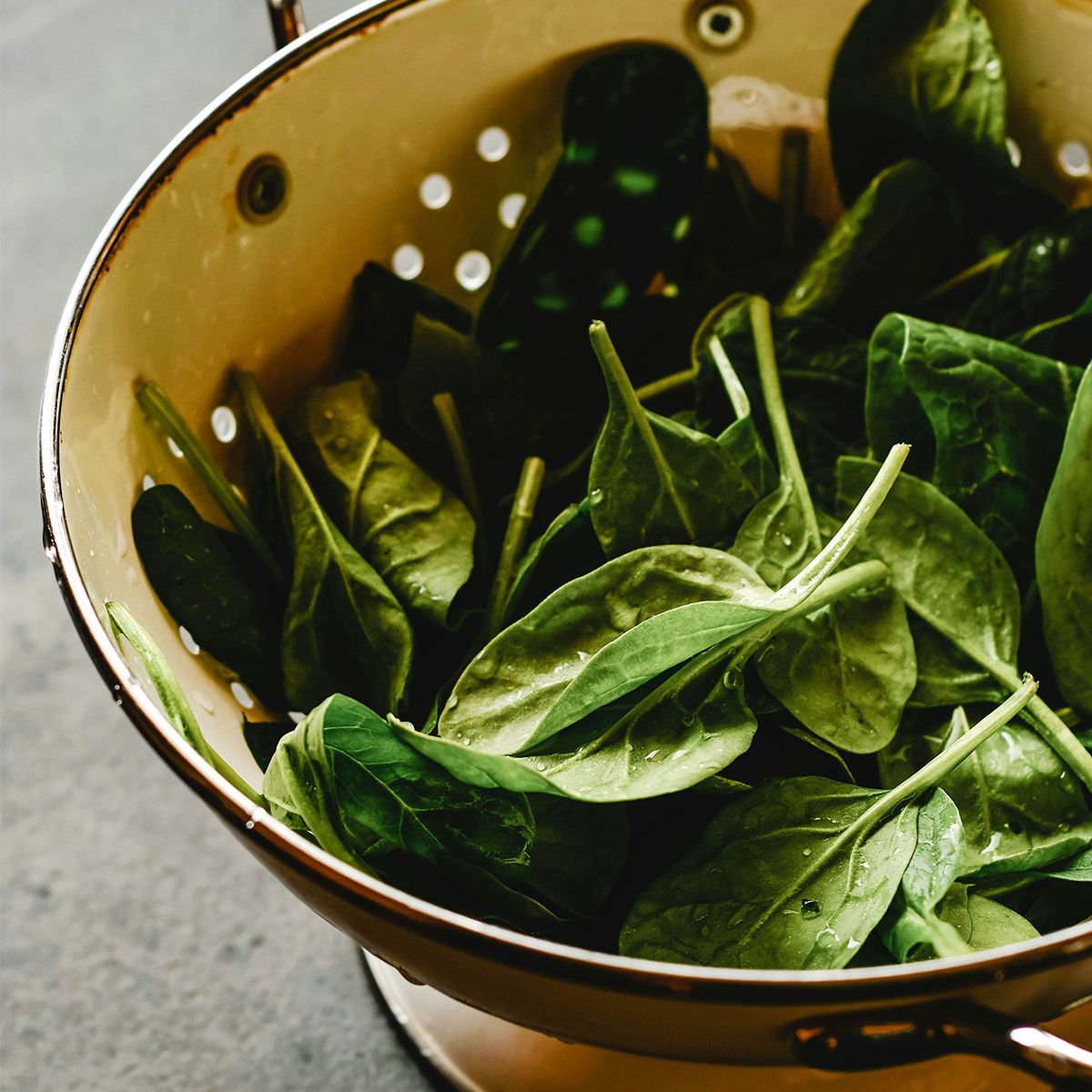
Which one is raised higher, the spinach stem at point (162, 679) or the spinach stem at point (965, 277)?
the spinach stem at point (162, 679)

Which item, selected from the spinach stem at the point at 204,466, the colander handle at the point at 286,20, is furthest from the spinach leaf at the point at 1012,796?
the colander handle at the point at 286,20

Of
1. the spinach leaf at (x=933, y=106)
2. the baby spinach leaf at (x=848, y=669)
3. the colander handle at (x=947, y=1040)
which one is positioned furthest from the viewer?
the spinach leaf at (x=933, y=106)

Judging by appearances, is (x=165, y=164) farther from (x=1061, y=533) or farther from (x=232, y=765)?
(x=1061, y=533)

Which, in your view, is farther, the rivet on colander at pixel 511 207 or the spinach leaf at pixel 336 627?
the rivet on colander at pixel 511 207

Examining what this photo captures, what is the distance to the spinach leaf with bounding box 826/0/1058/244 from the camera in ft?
1.41

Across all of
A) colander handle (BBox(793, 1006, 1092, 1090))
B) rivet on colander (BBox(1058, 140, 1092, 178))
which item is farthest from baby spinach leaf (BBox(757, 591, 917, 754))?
rivet on colander (BBox(1058, 140, 1092, 178))

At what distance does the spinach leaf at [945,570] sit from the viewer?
0.37m

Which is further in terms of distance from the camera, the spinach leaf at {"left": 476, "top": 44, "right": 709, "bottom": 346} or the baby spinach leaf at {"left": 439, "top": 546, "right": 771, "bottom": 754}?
the spinach leaf at {"left": 476, "top": 44, "right": 709, "bottom": 346}

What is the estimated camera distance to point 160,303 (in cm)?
38

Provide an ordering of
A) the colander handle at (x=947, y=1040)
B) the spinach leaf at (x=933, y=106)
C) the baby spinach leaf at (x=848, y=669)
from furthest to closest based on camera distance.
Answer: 1. the spinach leaf at (x=933, y=106)
2. the baby spinach leaf at (x=848, y=669)
3. the colander handle at (x=947, y=1040)

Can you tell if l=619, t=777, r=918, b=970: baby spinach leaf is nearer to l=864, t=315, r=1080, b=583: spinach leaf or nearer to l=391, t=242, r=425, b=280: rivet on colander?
l=864, t=315, r=1080, b=583: spinach leaf

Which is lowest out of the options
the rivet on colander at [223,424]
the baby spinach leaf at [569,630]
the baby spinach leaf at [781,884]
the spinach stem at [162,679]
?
the baby spinach leaf at [781,884]

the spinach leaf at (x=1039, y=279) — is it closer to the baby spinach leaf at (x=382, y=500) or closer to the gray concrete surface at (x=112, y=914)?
the baby spinach leaf at (x=382, y=500)

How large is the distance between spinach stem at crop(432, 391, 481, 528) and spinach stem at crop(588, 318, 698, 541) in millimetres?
88
